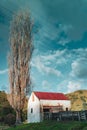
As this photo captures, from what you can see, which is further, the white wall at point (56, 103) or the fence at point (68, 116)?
the white wall at point (56, 103)

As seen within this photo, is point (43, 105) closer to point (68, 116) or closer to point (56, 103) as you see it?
point (56, 103)

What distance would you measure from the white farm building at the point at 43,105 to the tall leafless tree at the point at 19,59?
40.2ft

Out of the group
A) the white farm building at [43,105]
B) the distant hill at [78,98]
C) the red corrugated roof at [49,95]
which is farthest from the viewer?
the distant hill at [78,98]

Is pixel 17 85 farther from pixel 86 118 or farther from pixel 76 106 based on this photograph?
pixel 76 106

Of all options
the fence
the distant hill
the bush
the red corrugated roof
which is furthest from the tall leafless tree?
the distant hill

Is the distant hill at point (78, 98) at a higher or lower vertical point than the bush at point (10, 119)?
higher

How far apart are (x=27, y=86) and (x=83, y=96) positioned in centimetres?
Answer: 5754

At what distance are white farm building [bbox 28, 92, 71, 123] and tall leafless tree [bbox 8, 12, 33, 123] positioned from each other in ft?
40.2

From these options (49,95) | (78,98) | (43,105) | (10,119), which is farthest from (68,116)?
(78,98)

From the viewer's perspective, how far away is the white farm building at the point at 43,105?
45.7 metres

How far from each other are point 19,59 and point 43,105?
14640 millimetres

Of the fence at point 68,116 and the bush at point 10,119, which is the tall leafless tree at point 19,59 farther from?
the bush at point 10,119

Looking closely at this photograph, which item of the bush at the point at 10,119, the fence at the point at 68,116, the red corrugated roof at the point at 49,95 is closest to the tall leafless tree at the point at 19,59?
the fence at the point at 68,116

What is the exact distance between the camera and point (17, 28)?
35.6 meters
